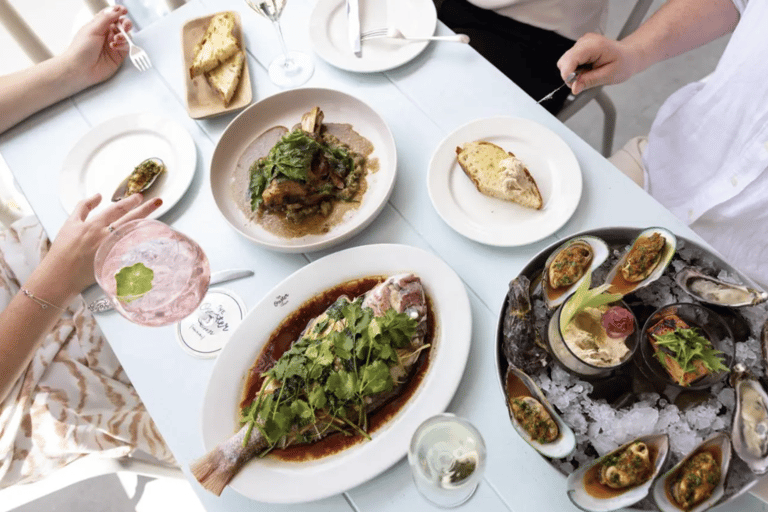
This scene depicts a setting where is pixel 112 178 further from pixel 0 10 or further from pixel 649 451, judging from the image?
pixel 649 451

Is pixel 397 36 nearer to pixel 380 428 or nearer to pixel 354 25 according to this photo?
pixel 354 25

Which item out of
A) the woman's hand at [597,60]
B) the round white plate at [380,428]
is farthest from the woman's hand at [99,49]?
the woman's hand at [597,60]

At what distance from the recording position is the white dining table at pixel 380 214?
3.25 feet

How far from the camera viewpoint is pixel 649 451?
861mm

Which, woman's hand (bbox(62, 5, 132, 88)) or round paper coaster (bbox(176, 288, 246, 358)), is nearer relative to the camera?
round paper coaster (bbox(176, 288, 246, 358))

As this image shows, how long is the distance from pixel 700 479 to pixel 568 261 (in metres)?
0.39

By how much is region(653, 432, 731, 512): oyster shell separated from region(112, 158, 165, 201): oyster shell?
117cm

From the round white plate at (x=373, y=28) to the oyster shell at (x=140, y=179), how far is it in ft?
1.60

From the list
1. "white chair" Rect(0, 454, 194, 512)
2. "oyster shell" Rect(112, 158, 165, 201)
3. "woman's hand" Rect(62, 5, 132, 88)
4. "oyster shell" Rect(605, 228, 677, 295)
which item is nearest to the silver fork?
"woman's hand" Rect(62, 5, 132, 88)

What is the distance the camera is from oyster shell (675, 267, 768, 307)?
35.6 inches

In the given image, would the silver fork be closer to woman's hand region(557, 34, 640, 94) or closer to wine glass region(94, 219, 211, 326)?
wine glass region(94, 219, 211, 326)

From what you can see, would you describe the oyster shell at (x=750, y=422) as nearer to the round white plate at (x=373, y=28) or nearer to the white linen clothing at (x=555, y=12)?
the round white plate at (x=373, y=28)

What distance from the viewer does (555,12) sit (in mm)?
1591

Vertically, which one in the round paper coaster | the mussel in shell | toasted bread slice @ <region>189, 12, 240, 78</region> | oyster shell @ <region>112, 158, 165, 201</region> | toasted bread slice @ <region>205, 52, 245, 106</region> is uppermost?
toasted bread slice @ <region>189, 12, 240, 78</region>
